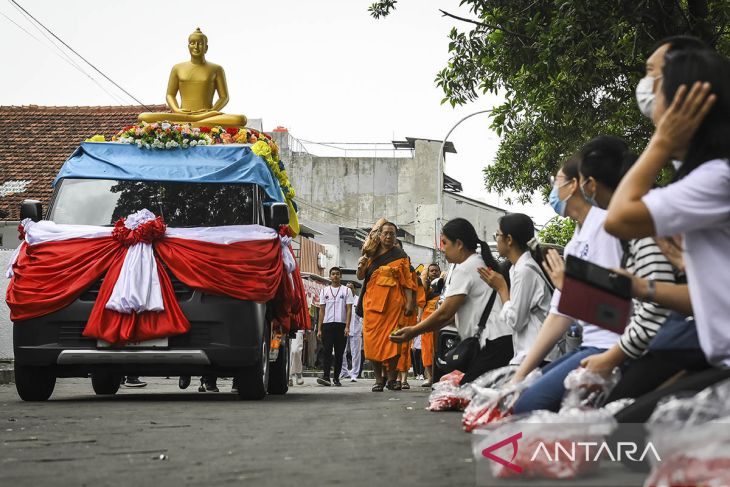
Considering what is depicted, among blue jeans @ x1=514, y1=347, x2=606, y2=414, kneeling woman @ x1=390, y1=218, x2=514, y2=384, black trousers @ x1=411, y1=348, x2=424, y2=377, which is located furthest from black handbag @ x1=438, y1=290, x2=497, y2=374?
black trousers @ x1=411, y1=348, x2=424, y2=377

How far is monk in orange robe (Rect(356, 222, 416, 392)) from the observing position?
14.8 metres

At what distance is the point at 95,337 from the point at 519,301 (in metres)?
4.52

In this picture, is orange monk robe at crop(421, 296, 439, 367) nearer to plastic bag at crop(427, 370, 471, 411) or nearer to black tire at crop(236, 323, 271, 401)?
black tire at crop(236, 323, 271, 401)

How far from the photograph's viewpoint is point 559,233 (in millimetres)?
46688

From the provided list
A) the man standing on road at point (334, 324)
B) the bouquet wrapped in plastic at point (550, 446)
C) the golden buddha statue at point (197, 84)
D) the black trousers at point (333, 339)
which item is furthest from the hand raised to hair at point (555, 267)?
the black trousers at point (333, 339)

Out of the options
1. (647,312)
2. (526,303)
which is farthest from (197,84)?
(647,312)

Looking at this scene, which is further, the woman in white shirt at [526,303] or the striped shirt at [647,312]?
the woman in white shirt at [526,303]

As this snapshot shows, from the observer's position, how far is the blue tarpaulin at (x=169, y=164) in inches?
461

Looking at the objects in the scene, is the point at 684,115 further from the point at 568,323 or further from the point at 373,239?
the point at 373,239

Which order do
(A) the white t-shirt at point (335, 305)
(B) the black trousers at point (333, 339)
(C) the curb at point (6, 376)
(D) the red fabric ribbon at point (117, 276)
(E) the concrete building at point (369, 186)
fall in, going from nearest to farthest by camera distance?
1. (D) the red fabric ribbon at point (117, 276)
2. (C) the curb at point (6, 376)
3. (A) the white t-shirt at point (335, 305)
4. (B) the black trousers at point (333, 339)
5. (E) the concrete building at point (369, 186)

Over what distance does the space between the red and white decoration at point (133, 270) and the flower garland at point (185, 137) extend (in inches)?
47.9

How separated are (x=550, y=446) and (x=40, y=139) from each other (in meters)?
28.2

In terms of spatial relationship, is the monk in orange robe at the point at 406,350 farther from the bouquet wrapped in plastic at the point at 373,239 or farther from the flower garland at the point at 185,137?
the flower garland at the point at 185,137

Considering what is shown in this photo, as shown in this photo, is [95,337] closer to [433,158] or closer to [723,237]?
[723,237]
